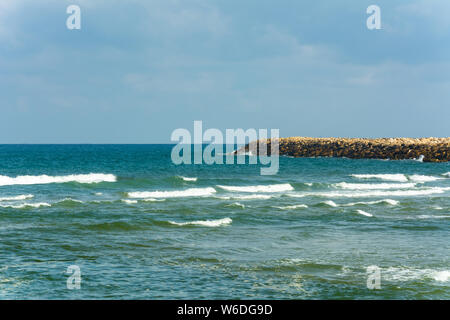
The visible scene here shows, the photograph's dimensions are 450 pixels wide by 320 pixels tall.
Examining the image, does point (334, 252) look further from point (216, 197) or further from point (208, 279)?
point (216, 197)

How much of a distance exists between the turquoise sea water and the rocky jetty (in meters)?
40.9

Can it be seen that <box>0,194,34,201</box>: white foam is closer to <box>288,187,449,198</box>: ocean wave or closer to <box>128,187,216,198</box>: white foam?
<box>128,187,216,198</box>: white foam

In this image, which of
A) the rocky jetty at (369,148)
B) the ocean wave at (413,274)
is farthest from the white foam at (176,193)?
the rocky jetty at (369,148)

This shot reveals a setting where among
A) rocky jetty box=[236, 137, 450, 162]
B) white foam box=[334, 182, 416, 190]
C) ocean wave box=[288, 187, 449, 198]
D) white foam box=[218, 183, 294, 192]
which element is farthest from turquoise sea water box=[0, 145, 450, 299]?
rocky jetty box=[236, 137, 450, 162]

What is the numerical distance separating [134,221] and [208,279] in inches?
395

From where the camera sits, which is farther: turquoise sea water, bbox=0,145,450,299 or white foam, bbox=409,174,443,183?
white foam, bbox=409,174,443,183

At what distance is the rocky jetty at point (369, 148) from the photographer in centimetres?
7325

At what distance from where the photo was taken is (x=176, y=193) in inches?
1410

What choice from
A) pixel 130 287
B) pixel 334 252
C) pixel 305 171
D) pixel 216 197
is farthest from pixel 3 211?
pixel 305 171

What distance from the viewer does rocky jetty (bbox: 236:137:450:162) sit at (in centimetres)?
7325
